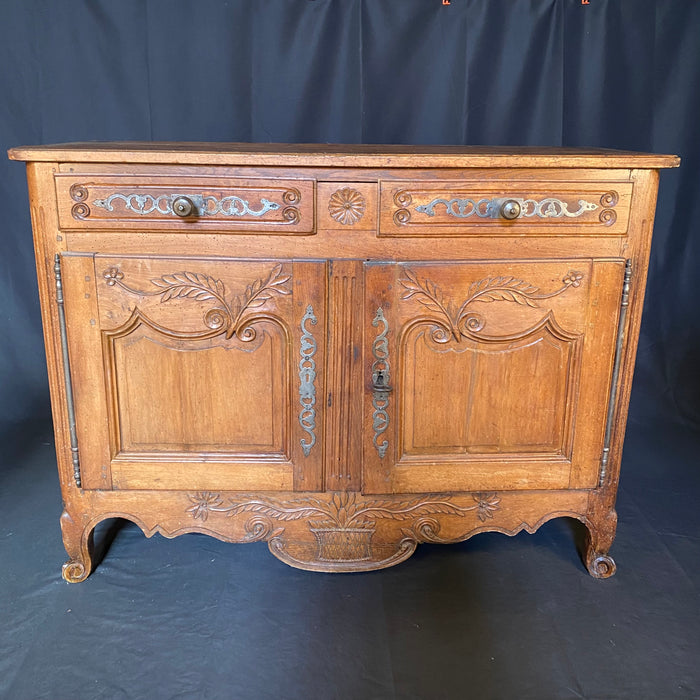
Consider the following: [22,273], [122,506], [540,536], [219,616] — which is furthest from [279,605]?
[22,273]

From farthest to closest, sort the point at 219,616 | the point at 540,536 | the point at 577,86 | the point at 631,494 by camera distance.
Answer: the point at 577,86 → the point at 631,494 → the point at 540,536 → the point at 219,616

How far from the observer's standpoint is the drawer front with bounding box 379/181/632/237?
1.66 metres

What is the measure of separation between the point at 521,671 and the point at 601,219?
1.07 m

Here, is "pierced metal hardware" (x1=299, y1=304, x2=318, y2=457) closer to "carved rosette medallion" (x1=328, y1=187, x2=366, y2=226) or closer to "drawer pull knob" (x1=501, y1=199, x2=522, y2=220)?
"carved rosette medallion" (x1=328, y1=187, x2=366, y2=226)

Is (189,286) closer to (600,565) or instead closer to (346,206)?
(346,206)

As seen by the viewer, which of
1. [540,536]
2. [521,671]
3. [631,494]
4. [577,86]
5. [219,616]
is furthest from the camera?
[577,86]

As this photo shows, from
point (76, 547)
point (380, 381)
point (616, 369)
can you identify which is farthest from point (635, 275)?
point (76, 547)

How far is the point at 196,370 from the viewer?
69.3 inches

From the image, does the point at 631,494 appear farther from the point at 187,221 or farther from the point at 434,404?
the point at 187,221

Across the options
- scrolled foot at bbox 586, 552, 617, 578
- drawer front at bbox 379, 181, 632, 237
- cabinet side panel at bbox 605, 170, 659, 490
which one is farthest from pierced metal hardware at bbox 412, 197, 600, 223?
scrolled foot at bbox 586, 552, 617, 578

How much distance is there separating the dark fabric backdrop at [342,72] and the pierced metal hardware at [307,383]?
3.81 ft

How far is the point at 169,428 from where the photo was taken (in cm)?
180

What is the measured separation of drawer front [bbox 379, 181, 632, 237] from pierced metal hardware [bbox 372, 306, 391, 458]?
24 cm

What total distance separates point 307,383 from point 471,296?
0.46 metres
